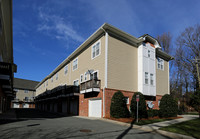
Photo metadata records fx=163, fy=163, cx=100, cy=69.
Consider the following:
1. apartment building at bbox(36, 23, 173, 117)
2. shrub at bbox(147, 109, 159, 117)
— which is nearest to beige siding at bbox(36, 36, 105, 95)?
apartment building at bbox(36, 23, 173, 117)

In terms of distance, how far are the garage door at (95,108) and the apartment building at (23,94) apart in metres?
48.2

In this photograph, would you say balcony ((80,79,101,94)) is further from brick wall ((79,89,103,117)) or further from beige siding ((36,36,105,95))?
brick wall ((79,89,103,117))

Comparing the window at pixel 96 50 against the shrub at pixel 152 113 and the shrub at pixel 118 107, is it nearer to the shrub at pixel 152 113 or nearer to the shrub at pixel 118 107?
Answer: the shrub at pixel 118 107

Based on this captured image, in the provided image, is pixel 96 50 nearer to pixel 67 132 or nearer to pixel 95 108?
pixel 95 108

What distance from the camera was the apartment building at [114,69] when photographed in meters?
16.7

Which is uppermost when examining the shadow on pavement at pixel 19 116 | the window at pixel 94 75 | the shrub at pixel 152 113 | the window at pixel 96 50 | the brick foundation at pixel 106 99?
the window at pixel 96 50

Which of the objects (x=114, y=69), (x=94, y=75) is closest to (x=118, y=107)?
(x=114, y=69)

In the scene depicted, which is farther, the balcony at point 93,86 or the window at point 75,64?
the window at point 75,64

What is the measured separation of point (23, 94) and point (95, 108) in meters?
53.7

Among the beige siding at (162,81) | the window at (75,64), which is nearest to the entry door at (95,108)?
the window at (75,64)

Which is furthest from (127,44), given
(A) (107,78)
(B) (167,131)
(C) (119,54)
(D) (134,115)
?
(B) (167,131)

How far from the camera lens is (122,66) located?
18.0 metres

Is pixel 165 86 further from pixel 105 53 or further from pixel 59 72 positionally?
pixel 59 72

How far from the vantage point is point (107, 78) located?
16.3 m
